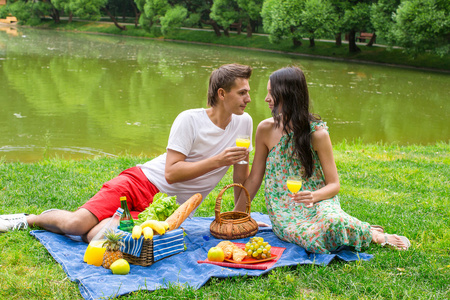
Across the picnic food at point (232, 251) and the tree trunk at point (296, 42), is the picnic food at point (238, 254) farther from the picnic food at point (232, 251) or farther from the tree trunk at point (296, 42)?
the tree trunk at point (296, 42)

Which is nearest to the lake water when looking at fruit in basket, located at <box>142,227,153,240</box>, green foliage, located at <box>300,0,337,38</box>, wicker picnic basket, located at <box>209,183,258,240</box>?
wicker picnic basket, located at <box>209,183,258,240</box>

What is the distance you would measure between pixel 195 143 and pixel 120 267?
48.4 inches

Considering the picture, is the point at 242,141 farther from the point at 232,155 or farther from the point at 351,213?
the point at 351,213

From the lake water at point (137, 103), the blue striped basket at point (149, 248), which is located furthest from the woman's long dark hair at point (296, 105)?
the lake water at point (137, 103)

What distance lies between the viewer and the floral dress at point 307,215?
363 cm

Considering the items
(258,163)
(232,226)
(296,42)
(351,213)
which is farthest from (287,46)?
(232,226)

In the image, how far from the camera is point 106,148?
8.52 m

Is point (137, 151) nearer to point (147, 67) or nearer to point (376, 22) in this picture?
point (147, 67)

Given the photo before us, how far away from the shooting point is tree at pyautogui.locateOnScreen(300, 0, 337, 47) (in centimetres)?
3170

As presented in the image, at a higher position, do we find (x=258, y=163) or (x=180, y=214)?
(x=258, y=163)

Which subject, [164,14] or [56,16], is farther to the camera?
[56,16]

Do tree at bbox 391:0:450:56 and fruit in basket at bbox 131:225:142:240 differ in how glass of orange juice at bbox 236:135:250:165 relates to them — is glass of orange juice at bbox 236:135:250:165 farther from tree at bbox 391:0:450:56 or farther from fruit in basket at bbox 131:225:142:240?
tree at bbox 391:0:450:56

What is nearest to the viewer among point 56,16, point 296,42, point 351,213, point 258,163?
point 258,163

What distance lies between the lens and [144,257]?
3.43 metres
